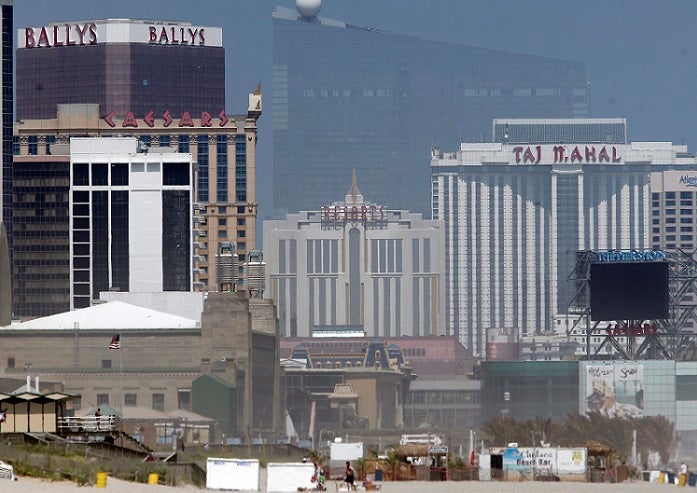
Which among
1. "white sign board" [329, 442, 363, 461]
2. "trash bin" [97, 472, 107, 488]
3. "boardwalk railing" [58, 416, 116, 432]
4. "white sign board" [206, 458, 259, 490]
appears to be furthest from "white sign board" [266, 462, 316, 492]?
"white sign board" [329, 442, 363, 461]

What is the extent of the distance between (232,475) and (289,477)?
9.65 feet

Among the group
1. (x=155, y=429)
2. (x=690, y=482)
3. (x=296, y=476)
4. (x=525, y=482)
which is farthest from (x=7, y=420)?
(x=155, y=429)

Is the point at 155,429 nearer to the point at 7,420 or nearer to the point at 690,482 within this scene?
the point at 690,482

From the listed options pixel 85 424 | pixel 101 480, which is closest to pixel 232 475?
pixel 101 480

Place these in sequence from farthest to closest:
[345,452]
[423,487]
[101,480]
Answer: [345,452]
[423,487]
[101,480]

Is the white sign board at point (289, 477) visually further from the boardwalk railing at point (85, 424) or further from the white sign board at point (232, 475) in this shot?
the boardwalk railing at point (85, 424)

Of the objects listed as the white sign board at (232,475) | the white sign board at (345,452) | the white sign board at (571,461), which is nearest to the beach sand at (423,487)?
the white sign board at (232,475)

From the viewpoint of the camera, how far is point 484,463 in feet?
439

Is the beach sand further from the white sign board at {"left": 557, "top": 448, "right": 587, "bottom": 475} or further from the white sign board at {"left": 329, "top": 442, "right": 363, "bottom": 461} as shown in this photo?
the white sign board at {"left": 329, "top": 442, "right": 363, "bottom": 461}

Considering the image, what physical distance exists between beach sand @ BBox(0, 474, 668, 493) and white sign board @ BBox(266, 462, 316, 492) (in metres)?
0.98

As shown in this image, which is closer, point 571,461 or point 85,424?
point 85,424

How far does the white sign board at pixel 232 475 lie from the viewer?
360 ft

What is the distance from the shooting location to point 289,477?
367 ft

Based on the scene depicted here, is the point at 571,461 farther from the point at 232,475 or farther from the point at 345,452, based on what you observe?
the point at 232,475
